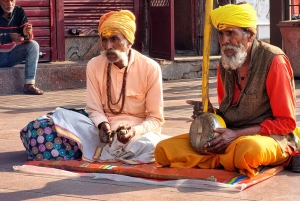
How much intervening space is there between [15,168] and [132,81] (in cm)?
113

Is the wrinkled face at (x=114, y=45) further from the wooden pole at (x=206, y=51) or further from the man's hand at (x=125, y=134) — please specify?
the wooden pole at (x=206, y=51)

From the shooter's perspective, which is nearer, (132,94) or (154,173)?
(154,173)

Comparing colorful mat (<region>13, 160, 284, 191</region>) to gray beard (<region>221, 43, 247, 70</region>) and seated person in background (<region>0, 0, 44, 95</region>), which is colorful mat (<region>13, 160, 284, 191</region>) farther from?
seated person in background (<region>0, 0, 44, 95</region>)

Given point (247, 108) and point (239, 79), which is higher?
point (239, 79)

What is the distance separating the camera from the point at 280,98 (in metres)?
5.16

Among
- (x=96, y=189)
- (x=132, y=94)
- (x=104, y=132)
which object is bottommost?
(x=96, y=189)

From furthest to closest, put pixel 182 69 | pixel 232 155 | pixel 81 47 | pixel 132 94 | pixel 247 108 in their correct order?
1. pixel 182 69
2. pixel 81 47
3. pixel 132 94
4. pixel 247 108
5. pixel 232 155

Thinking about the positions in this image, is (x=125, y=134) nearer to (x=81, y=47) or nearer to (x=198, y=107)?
(x=198, y=107)

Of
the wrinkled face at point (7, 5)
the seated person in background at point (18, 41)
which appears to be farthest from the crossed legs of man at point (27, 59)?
the wrinkled face at point (7, 5)

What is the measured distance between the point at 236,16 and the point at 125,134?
120cm

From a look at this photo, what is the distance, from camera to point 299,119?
7.61 meters

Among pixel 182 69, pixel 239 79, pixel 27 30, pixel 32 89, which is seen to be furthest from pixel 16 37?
pixel 239 79

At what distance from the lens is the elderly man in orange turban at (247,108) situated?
5.12 metres

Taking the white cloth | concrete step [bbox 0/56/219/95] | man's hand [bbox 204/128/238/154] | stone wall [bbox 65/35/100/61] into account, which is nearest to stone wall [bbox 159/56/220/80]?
concrete step [bbox 0/56/219/95]
